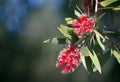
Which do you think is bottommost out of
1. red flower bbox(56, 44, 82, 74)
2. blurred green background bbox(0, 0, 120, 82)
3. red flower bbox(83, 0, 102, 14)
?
blurred green background bbox(0, 0, 120, 82)

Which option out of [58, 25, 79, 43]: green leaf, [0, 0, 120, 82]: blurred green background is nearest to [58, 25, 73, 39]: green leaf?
[58, 25, 79, 43]: green leaf

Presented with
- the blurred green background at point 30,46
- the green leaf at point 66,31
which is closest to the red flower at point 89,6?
the green leaf at point 66,31

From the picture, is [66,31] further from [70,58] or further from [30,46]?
[30,46]

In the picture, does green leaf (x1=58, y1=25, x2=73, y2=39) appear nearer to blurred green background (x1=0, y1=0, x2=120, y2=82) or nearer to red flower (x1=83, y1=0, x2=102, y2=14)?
red flower (x1=83, y1=0, x2=102, y2=14)

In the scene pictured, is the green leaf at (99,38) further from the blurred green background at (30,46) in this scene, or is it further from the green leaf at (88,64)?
the blurred green background at (30,46)

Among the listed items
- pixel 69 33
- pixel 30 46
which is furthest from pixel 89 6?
pixel 30 46
